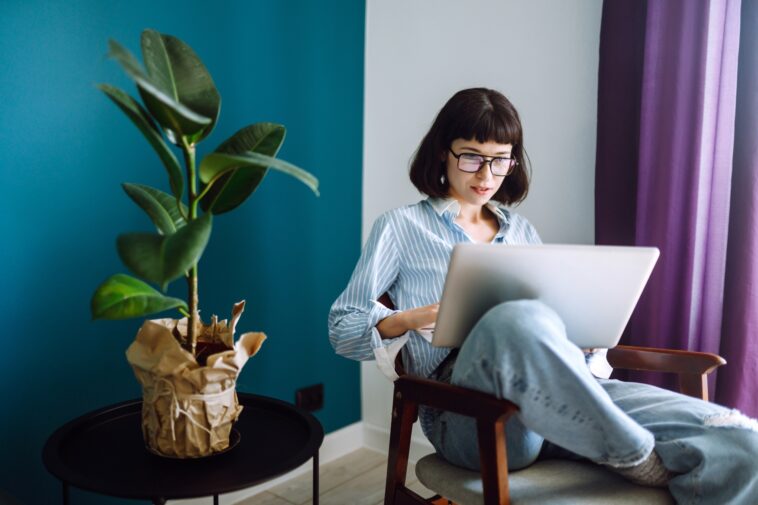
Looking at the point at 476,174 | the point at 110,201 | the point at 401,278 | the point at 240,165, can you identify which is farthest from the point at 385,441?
the point at 240,165

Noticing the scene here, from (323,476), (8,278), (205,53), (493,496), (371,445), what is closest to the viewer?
→ (493,496)

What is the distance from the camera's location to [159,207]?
3.63 ft

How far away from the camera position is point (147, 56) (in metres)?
1.04

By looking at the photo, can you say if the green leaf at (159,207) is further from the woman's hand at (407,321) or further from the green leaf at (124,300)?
the woman's hand at (407,321)

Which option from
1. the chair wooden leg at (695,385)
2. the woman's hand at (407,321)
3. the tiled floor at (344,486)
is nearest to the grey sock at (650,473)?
the chair wooden leg at (695,385)

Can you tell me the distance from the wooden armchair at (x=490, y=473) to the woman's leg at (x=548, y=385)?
0.12 feet

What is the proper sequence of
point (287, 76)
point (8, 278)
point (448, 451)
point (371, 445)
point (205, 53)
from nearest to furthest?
point (448, 451)
point (8, 278)
point (205, 53)
point (287, 76)
point (371, 445)

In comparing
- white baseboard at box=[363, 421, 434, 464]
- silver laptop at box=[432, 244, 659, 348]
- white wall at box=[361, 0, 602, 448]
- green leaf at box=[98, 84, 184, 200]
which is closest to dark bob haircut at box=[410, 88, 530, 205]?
white wall at box=[361, 0, 602, 448]

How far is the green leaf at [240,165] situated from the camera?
0.98 metres

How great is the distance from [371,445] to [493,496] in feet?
4.75

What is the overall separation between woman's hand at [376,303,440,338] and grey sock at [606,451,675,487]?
466 mm

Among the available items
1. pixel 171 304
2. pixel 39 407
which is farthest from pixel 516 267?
pixel 39 407

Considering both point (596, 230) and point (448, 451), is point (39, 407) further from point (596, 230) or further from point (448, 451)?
point (596, 230)

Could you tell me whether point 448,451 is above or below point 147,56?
below
